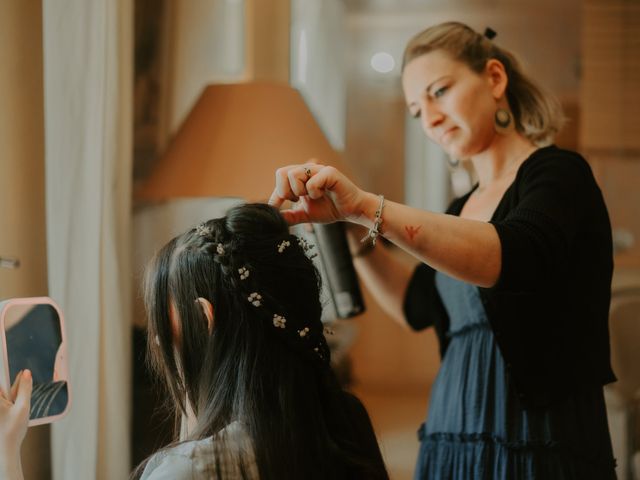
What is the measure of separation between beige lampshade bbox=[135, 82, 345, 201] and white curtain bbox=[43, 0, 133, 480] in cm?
12

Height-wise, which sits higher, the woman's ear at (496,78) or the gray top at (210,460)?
the woman's ear at (496,78)

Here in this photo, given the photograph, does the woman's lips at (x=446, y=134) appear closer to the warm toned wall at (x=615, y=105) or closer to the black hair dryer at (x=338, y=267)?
the black hair dryer at (x=338, y=267)

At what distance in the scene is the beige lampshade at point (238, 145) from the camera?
49.5 inches

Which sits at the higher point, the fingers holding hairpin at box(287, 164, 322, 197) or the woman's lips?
the woman's lips

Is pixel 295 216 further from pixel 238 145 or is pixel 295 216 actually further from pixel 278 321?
pixel 238 145

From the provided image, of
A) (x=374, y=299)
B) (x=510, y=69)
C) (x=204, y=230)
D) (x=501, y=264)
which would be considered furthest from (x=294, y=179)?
(x=374, y=299)

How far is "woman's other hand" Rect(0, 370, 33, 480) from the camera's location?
69 centimetres

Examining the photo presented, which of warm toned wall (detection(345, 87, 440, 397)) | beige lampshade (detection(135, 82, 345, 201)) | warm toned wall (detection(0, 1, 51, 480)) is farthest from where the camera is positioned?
warm toned wall (detection(345, 87, 440, 397))

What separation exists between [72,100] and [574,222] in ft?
2.37

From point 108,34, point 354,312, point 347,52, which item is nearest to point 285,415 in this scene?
point 354,312

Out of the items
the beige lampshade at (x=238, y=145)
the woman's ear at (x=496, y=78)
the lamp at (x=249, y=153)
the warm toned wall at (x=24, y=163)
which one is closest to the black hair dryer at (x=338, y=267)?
the lamp at (x=249, y=153)

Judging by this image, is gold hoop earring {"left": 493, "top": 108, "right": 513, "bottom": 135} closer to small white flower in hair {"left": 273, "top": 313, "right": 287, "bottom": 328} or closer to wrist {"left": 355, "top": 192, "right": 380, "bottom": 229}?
wrist {"left": 355, "top": 192, "right": 380, "bottom": 229}

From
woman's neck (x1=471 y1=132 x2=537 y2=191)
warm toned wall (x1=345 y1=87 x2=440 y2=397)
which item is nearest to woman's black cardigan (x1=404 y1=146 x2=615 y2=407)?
woman's neck (x1=471 y1=132 x2=537 y2=191)

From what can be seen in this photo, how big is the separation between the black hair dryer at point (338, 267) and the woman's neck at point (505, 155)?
0.90 feet
